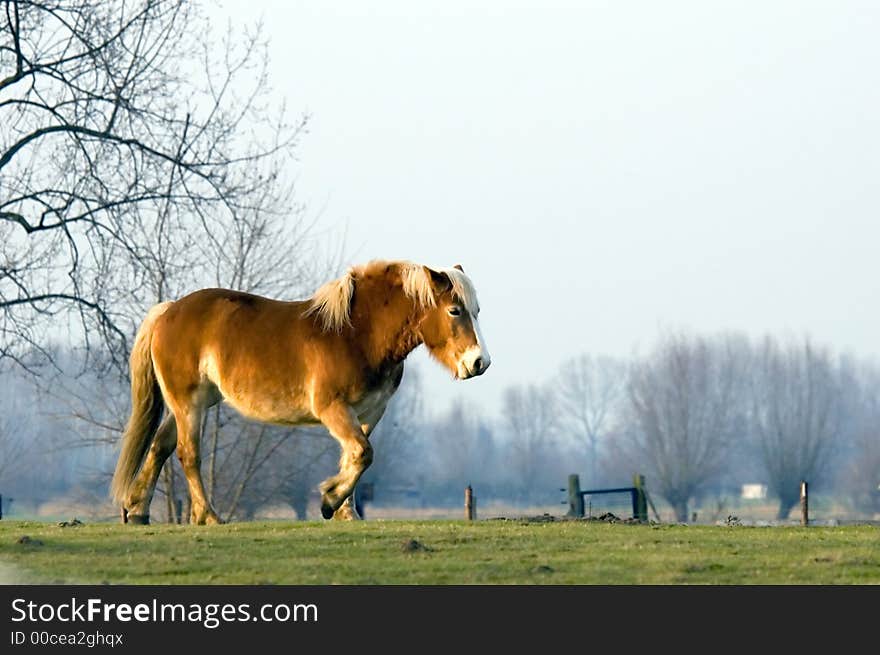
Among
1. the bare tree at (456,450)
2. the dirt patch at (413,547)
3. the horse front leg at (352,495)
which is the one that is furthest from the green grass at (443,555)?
the bare tree at (456,450)

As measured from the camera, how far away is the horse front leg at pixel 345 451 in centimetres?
1489

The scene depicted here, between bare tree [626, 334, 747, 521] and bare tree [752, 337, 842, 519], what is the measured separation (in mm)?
2344

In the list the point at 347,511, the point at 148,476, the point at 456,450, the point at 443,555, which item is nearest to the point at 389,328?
the point at 347,511

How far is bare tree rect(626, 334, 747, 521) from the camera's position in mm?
85625

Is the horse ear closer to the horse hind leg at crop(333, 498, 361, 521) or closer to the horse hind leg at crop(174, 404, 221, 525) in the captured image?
the horse hind leg at crop(333, 498, 361, 521)

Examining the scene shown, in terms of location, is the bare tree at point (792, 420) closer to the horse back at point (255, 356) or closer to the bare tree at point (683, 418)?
the bare tree at point (683, 418)

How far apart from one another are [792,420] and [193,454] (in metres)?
79.4

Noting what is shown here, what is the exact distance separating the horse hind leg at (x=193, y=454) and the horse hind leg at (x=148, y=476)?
610 mm

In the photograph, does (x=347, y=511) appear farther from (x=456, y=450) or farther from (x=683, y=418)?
(x=456, y=450)

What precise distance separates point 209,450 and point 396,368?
79.0ft

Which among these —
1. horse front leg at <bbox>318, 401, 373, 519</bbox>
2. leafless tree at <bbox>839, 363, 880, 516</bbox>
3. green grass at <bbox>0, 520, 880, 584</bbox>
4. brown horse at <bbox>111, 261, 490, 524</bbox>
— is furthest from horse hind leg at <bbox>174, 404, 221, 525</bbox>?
leafless tree at <bbox>839, 363, 880, 516</bbox>

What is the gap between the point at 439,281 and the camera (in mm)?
15438
